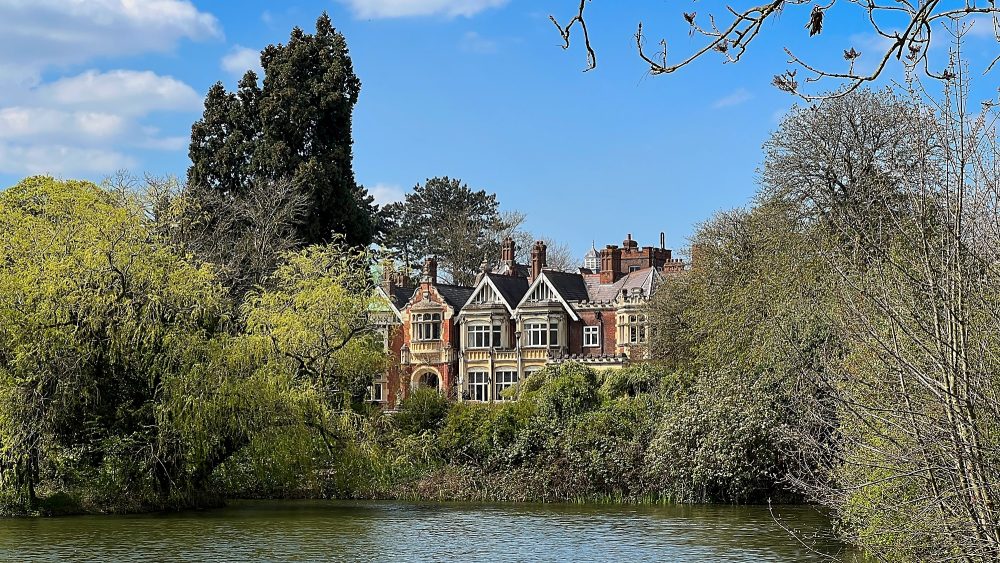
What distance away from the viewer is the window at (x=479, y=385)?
5553cm

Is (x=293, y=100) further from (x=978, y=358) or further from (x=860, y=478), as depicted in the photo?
(x=978, y=358)

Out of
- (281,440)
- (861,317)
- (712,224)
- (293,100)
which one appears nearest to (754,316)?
(712,224)

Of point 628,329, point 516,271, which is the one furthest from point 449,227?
point 628,329

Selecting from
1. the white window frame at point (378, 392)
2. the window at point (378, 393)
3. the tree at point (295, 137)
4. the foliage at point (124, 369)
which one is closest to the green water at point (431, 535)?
the foliage at point (124, 369)

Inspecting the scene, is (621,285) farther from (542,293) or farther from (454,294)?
(454,294)

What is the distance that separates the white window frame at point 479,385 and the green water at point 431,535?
83.1 ft

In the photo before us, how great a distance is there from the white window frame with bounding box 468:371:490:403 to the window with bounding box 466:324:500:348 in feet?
4.18

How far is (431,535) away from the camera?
23.7 meters

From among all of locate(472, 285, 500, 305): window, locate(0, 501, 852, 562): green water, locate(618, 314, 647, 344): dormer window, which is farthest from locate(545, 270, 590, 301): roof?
locate(0, 501, 852, 562): green water

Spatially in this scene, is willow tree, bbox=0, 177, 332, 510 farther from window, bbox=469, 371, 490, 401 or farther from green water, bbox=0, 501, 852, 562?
window, bbox=469, 371, 490, 401

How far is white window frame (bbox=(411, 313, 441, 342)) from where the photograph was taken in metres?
57.7

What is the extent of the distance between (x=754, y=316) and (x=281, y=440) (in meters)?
12.7

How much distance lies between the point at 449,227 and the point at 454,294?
20554mm

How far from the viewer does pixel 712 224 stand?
41.8 metres
